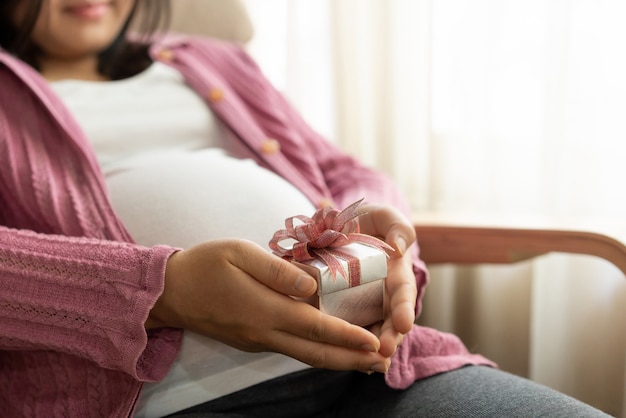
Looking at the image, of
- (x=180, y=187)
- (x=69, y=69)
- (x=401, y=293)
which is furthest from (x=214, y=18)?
(x=401, y=293)

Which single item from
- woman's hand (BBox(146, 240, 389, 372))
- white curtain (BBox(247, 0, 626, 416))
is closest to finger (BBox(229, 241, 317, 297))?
woman's hand (BBox(146, 240, 389, 372))

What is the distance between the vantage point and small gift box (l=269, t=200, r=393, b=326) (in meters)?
0.59

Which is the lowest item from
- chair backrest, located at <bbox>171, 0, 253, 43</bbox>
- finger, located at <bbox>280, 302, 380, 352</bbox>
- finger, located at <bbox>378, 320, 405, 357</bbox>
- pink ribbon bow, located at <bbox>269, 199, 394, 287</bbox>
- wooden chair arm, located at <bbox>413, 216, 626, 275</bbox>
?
wooden chair arm, located at <bbox>413, 216, 626, 275</bbox>

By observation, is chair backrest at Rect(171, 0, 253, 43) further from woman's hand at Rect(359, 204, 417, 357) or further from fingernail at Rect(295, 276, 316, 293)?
fingernail at Rect(295, 276, 316, 293)

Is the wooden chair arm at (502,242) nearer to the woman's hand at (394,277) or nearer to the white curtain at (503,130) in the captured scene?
the white curtain at (503,130)

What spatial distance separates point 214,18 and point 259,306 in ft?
2.66

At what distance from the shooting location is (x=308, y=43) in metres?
Result: 1.44

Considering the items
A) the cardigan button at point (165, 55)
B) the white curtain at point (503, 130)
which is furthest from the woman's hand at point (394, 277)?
the cardigan button at point (165, 55)

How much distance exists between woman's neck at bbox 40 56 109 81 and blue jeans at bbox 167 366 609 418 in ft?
2.03

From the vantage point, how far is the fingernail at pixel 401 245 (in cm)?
72

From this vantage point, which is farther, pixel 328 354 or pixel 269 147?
pixel 269 147

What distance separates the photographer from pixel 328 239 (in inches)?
24.1

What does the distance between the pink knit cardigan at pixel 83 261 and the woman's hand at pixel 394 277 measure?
0.28 feet

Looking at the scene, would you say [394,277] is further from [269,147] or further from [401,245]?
[269,147]
